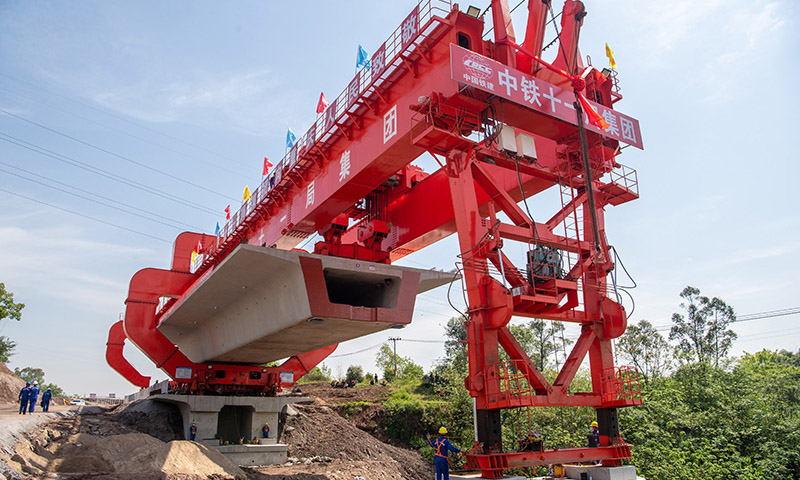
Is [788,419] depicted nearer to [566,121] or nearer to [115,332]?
[566,121]

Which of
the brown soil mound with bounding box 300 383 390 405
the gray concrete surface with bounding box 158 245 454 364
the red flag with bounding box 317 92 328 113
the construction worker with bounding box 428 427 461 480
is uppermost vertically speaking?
the red flag with bounding box 317 92 328 113

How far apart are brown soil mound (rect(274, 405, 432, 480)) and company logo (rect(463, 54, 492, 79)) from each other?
1328cm

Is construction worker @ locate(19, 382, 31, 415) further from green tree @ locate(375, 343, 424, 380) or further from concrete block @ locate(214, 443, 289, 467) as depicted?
green tree @ locate(375, 343, 424, 380)

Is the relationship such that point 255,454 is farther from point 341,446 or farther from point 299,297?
point 299,297

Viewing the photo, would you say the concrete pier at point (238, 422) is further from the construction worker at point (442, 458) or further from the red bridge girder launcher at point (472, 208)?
the construction worker at point (442, 458)

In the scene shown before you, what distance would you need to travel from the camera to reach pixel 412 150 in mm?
11258

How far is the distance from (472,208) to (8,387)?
35296mm

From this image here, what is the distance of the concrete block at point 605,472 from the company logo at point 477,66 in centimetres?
838

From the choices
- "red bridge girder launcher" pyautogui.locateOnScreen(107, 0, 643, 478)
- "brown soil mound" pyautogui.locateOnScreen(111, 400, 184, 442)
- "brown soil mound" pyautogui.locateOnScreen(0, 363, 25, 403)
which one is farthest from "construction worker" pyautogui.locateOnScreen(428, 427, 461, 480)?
"brown soil mound" pyautogui.locateOnScreen(0, 363, 25, 403)

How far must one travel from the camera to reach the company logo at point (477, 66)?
984cm

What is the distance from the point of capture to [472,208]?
1105cm

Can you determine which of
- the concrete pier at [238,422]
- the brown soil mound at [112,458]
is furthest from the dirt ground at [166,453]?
the concrete pier at [238,422]

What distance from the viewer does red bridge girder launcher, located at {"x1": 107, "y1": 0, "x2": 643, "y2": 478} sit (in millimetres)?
10438

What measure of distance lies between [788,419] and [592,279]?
36.8 ft
